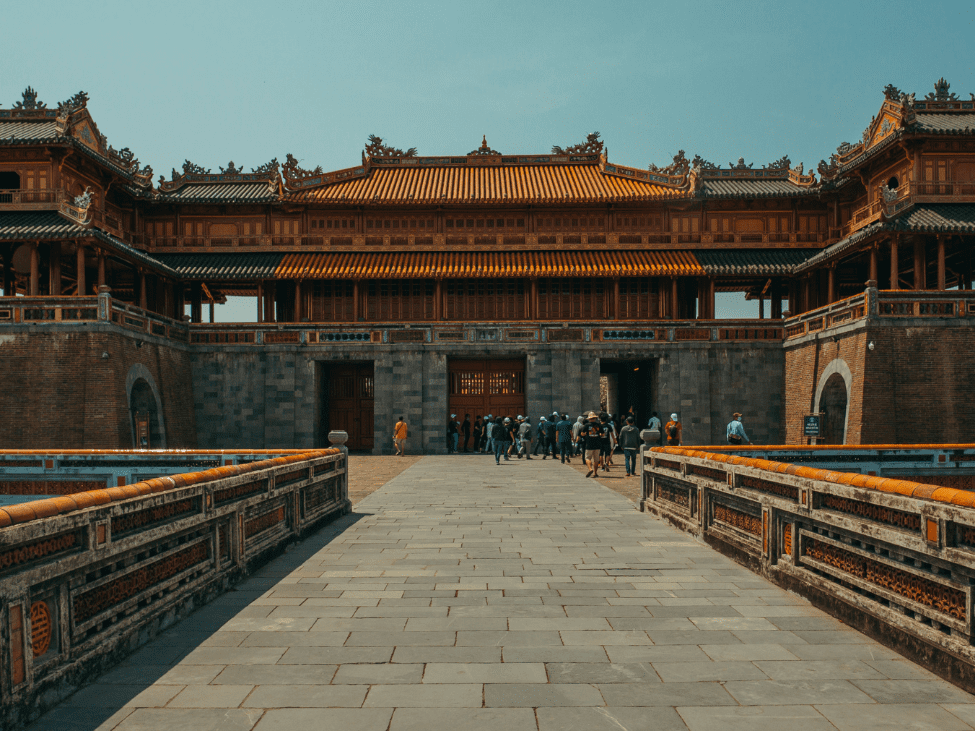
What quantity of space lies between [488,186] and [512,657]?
1122 inches

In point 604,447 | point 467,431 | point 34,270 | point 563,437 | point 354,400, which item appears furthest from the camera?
point 354,400

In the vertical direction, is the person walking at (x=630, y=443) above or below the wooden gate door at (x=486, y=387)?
below

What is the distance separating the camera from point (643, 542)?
8828mm

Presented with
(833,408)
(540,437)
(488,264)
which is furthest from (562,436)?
(488,264)

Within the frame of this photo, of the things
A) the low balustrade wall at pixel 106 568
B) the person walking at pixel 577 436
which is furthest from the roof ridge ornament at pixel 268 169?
the low balustrade wall at pixel 106 568

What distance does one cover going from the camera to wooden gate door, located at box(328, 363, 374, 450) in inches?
1150

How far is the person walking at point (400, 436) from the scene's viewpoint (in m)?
25.3

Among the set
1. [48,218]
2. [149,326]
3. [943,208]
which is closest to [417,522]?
[149,326]

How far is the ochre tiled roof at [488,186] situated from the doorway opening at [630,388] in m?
7.65

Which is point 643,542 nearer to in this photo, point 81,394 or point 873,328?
point 873,328

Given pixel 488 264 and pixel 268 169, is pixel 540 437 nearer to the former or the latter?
pixel 488 264

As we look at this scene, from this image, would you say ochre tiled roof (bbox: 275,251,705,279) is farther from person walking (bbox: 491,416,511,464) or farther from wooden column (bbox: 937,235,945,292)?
person walking (bbox: 491,416,511,464)

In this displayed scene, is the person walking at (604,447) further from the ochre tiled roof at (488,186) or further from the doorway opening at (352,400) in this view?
the ochre tiled roof at (488,186)

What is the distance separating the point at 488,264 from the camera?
1158 inches
